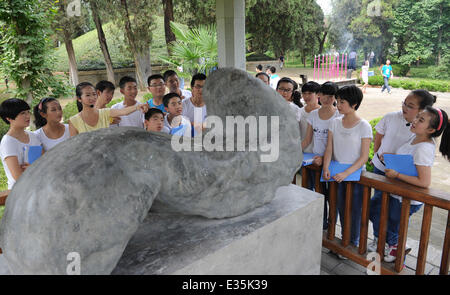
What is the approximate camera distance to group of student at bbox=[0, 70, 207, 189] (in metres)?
2.55

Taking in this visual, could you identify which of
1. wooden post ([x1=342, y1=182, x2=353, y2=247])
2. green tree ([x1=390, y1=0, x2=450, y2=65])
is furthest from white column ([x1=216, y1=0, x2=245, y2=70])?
green tree ([x1=390, y1=0, x2=450, y2=65])

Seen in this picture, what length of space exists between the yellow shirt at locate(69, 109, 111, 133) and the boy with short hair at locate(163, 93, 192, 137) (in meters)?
0.57

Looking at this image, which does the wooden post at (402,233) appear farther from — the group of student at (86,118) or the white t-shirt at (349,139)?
the group of student at (86,118)

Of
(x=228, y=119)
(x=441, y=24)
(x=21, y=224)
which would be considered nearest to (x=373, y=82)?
(x=441, y=24)

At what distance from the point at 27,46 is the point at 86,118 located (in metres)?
4.14

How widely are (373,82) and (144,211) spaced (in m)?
19.1

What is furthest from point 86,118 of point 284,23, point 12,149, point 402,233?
point 284,23

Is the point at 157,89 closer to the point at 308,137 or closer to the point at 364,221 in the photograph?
the point at 308,137

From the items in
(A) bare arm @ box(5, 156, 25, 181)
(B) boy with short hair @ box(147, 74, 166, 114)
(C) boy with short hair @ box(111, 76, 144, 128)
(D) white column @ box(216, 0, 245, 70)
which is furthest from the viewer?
(D) white column @ box(216, 0, 245, 70)

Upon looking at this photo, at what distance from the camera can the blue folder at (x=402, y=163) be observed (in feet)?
7.75

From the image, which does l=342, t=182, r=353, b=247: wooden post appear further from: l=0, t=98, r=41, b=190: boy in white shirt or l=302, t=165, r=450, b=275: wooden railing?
l=0, t=98, r=41, b=190: boy in white shirt

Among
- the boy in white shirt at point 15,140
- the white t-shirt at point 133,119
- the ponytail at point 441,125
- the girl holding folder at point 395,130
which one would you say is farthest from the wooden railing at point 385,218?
the boy in white shirt at point 15,140

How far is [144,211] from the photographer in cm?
159

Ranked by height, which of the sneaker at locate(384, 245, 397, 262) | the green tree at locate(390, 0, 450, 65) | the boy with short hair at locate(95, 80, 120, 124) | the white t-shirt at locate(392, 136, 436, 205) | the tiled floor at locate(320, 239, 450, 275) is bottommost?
the tiled floor at locate(320, 239, 450, 275)
